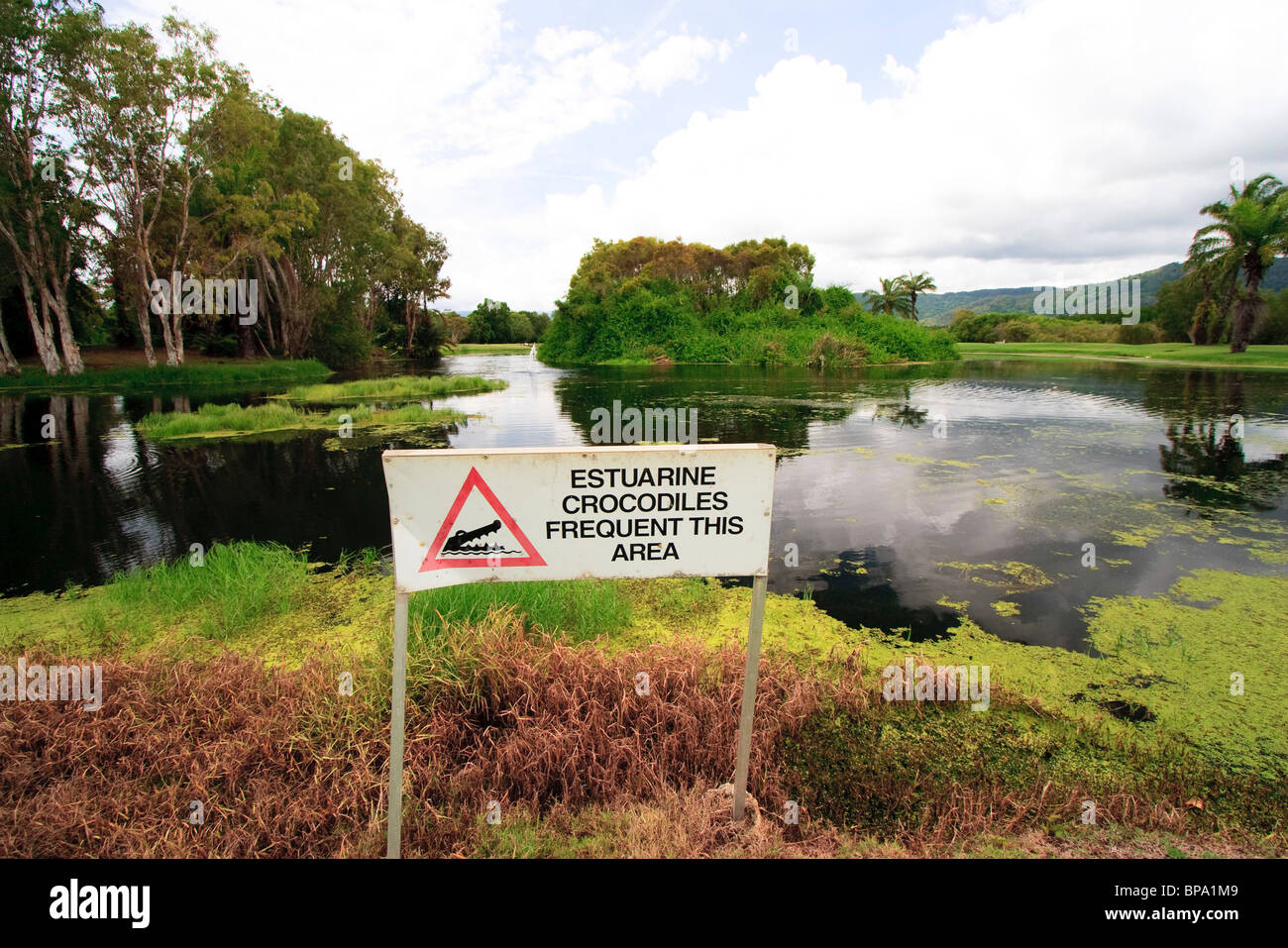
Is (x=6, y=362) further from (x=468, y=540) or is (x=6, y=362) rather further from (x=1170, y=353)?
(x=1170, y=353)

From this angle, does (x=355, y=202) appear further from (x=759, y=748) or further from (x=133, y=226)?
(x=759, y=748)

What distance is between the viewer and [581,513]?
2.38 m

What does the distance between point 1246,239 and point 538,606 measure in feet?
126

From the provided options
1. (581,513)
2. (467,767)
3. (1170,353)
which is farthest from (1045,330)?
(467,767)

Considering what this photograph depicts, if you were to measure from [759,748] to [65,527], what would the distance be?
8480 millimetres

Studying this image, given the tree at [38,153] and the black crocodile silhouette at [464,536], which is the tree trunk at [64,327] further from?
the black crocodile silhouette at [464,536]

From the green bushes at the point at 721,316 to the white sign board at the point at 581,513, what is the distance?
113 feet

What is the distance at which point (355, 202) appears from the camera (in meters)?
33.5

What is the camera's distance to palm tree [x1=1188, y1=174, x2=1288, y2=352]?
27.7 m

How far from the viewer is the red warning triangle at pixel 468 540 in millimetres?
2277

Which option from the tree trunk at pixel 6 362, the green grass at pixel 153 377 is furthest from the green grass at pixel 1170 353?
the tree trunk at pixel 6 362

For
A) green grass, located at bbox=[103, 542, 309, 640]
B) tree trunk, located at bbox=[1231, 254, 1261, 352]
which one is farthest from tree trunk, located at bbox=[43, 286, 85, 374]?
tree trunk, located at bbox=[1231, 254, 1261, 352]

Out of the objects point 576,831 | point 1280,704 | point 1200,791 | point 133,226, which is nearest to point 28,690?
point 576,831

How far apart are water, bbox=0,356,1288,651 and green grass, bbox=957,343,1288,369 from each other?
12664 millimetres
